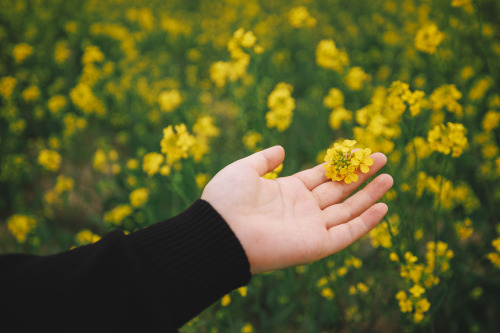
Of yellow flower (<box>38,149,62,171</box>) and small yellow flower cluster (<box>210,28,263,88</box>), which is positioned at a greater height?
small yellow flower cluster (<box>210,28,263,88</box>)

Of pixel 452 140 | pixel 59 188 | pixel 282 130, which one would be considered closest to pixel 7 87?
pixel 59 188

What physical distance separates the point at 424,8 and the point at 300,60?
217 centimetres

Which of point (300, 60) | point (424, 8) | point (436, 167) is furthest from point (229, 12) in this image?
point (436, 167)

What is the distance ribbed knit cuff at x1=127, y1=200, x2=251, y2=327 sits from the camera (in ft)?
4.18

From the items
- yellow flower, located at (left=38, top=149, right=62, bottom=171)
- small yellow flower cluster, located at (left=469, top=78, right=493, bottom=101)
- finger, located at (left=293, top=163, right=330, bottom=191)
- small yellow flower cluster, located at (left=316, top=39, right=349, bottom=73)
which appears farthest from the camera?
small yellow flower cluster, located at (left=469, top=78, right=493, bottom=101)

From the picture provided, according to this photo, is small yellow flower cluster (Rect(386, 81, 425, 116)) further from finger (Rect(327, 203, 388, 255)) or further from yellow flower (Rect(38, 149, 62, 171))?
yellow flower (Rect(38, 149, 62, 171))

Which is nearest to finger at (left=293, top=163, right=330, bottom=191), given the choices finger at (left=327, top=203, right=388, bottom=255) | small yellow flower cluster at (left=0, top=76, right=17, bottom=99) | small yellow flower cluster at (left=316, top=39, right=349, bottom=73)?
finger at (left=327, top=203, right=388, bottom=255)

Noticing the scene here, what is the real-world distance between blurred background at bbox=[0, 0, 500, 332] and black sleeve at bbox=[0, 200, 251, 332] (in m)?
0.49

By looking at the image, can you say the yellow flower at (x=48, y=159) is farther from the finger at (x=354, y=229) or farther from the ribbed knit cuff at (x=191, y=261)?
the finger at (x=354, y=229)

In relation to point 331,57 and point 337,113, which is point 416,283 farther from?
point 331,57

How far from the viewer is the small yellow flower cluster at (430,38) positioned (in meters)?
2.10

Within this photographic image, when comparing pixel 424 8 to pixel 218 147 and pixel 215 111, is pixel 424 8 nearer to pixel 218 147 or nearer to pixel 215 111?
pixel 215 111

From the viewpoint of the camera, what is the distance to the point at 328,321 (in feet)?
7.13

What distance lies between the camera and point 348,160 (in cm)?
155
